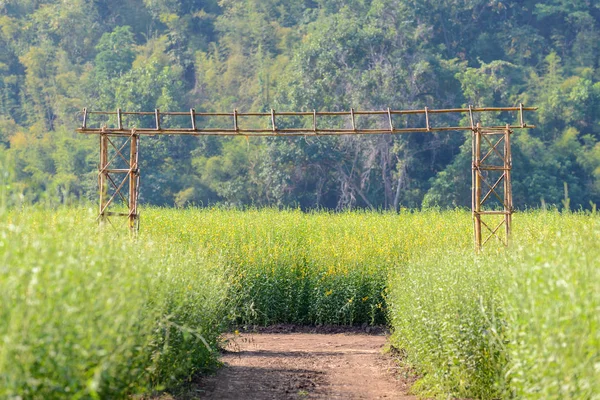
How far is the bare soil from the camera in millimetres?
10617

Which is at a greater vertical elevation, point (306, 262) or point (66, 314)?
point (66, 314)

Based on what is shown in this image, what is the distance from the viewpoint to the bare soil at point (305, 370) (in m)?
10.6

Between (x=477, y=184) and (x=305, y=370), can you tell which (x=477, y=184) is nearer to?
(x=477, y=184)

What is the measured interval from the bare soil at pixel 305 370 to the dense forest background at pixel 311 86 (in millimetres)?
14618

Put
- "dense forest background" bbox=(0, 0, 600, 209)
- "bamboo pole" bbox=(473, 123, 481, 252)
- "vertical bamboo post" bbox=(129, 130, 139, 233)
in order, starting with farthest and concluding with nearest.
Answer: "dense forest background" bbox=(0, 0, 600, 209) < "bamboo pole" bbox=(473, 123, 481, 252) < "vertical bamboo post" bbox=(129, 130, 139, 233)

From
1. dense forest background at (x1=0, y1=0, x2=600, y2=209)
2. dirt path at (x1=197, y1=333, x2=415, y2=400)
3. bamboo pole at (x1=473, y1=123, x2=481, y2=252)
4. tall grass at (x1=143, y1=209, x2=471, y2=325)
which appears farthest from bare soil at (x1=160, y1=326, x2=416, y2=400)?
dense forest background at (x1=0, y1=0, x2=600, y2=209)

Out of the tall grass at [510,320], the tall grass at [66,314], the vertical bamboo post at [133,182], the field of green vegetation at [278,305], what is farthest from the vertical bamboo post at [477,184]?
the tall grass at [66,314]

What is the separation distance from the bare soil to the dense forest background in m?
14.6

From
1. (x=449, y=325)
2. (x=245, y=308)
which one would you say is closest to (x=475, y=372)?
(x=449, y=325)

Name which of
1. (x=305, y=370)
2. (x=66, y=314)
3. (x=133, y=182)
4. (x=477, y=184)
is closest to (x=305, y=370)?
(x=305, y=370)

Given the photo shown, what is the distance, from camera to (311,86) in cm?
3500

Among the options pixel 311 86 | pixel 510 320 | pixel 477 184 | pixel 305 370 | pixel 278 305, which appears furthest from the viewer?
pixel 311 86

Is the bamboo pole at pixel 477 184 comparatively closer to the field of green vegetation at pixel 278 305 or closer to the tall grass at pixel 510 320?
the field of green vegetation at pixel 278 305

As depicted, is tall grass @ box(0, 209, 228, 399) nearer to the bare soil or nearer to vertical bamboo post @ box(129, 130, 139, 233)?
the bare soil
